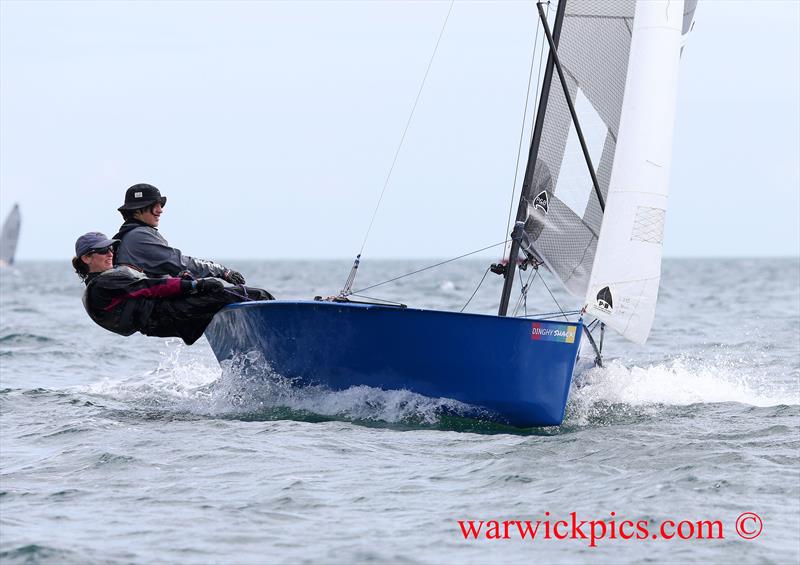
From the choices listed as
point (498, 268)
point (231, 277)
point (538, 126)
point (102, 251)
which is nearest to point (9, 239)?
point (231, 277)

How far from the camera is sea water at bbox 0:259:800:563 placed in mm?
4320

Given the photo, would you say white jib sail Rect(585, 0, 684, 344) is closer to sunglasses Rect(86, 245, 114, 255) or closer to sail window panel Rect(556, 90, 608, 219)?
sail window panel Rect(556, 90, 608, 219)

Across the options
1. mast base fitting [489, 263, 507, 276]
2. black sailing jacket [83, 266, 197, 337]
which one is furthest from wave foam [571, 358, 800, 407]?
black sailing jacket [83, 266, 197, 337]

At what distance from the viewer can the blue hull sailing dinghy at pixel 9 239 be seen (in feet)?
187

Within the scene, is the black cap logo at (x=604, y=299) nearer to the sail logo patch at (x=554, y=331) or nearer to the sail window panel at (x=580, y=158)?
the sail logo patch at (x=554, y=331)

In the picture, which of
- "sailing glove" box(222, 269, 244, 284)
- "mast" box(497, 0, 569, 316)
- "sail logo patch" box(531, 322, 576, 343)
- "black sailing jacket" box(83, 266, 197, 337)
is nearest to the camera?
"sail logo patch" box(531, 322, 576, 343)

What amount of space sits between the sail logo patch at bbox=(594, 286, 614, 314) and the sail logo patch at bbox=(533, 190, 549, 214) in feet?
3.60

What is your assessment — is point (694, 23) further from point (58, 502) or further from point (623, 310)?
point (58, 502)

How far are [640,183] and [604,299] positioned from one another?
2.40 feet

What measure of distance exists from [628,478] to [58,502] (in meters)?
2.59

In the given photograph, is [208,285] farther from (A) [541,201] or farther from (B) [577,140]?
(B) [577,140]

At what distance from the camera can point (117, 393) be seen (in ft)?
28.6

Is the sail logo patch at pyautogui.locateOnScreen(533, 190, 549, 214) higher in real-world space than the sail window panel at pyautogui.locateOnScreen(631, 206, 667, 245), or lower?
higher

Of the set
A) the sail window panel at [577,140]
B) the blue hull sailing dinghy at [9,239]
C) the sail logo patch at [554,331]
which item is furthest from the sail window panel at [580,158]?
the blue hull sailing dinghy at [9,239]
